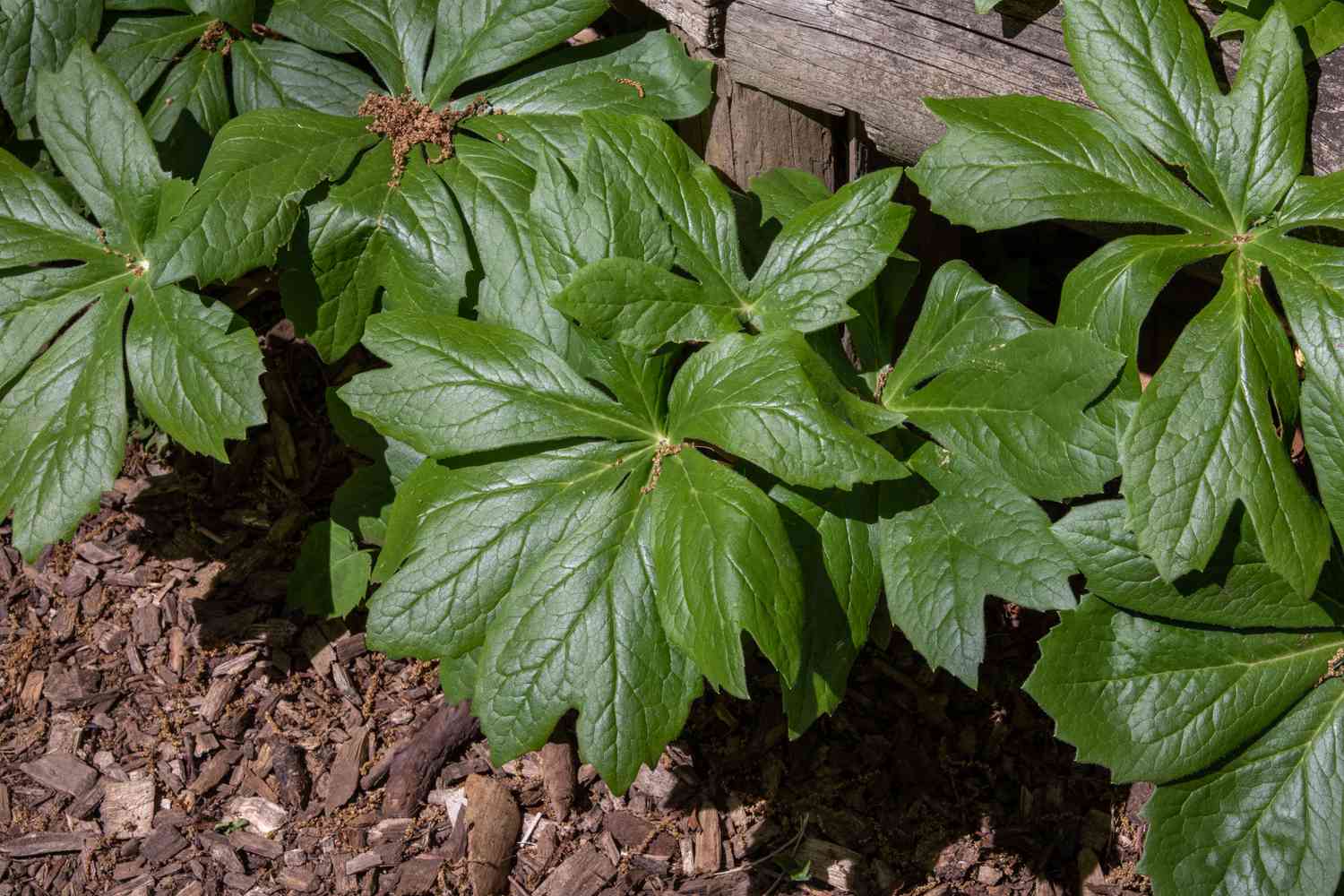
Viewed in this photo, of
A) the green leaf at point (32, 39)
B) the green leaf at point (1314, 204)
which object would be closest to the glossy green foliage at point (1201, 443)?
the green leaf at point (1314, 204)

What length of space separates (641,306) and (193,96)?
3.73 ft

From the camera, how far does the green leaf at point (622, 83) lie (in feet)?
6.87

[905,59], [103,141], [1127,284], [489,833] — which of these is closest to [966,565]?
[1127,284]

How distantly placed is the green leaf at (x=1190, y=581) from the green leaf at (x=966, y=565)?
0.23ft

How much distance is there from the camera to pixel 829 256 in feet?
5.92

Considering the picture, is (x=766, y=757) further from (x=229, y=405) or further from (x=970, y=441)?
(x=229, y=405)

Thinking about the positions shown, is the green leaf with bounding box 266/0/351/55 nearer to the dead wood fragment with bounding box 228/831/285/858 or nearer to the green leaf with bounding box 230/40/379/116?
the green leaf with bounding box 230/40/379/116

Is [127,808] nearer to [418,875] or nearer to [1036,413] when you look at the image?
[418,875]

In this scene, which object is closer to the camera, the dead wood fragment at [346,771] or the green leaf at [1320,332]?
the green leaf at [1320,332]

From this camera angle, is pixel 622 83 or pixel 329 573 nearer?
pixel 622 83

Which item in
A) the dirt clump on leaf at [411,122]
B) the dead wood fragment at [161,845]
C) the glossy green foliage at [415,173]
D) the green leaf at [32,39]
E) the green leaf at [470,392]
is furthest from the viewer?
the dead wood fragment at [161,845]

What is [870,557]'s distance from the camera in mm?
1842

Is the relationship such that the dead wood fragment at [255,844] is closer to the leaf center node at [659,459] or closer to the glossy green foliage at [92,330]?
the glossy green foliage at [92,330]

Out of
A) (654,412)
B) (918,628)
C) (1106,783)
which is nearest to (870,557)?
(918,628)
